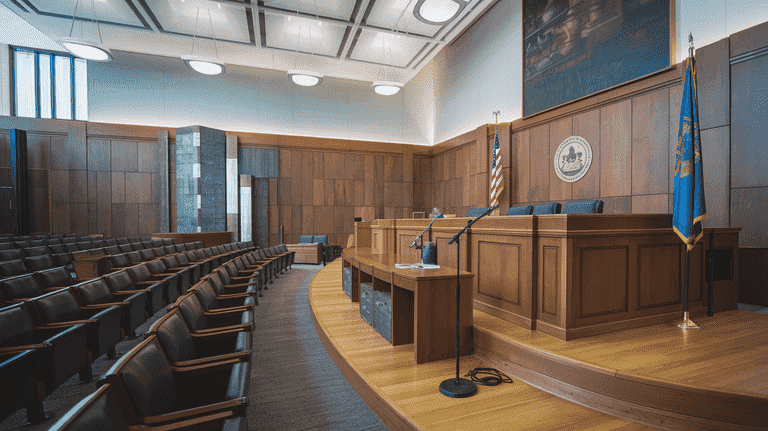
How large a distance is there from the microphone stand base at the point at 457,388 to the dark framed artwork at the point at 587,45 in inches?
206

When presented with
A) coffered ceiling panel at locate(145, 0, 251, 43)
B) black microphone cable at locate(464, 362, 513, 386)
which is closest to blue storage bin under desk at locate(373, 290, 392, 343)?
black microphone cable at locate(464, 362, 513, 386)

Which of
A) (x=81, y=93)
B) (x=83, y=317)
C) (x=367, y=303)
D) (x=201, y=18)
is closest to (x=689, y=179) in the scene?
(x=367, y=303)

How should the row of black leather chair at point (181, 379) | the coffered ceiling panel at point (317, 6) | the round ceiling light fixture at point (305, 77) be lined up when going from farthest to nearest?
the round ceiling light fixture at point (305, 77) → the coffered ceiling panel at point (317, 6) → the row of black leather chair at point (181, 379)

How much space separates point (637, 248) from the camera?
2635 mm

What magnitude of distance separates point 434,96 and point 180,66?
755 centimetres

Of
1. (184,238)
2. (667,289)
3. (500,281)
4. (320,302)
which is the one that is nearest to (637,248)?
(667,289)

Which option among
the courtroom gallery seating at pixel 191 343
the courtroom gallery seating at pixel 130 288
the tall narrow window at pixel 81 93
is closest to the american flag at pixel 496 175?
the courtroom gallery seating at pixel 130 288

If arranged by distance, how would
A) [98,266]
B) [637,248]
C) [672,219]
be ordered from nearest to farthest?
[637,248] → [672,219] → [98,266]

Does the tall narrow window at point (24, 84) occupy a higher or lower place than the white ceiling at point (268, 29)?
lower

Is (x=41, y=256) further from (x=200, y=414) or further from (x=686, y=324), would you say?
(x=686, y=324)

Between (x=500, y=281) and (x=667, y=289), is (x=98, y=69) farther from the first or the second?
(x=667, y=289)

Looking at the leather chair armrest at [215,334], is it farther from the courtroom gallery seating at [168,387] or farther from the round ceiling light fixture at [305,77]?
the round ceiling light fixture at [305,77]

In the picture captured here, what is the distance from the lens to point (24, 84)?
9508mm

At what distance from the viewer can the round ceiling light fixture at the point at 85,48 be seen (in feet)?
21.8
